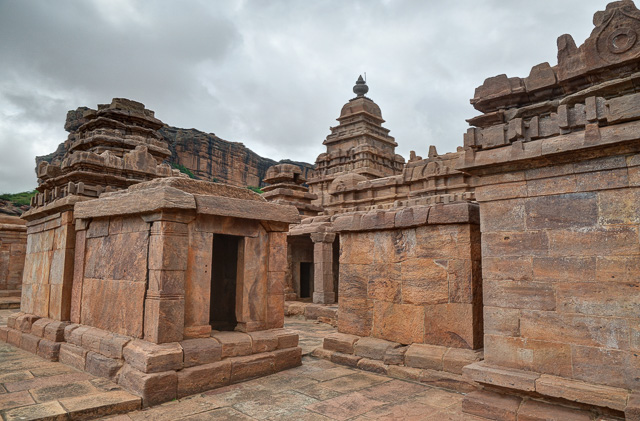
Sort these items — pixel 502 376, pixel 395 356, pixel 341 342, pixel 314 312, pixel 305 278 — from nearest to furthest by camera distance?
pixel 502 376
pixel 395 356
pixel 341 342
pixel 314 312
pixel 305 278

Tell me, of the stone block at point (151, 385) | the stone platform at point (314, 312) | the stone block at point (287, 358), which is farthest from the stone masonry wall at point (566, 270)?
the stone platform at point (314, 312)

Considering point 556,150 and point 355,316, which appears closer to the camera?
point 556,150

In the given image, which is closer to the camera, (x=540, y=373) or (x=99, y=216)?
(x=540, y=373)

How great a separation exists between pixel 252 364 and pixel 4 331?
5377 millimetres

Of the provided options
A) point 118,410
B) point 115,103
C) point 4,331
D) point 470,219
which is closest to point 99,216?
point 118,410

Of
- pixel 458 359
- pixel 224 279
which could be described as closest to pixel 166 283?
pixel 224 279

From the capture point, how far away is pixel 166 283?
16.1 ft

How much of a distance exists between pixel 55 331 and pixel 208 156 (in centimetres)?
3845

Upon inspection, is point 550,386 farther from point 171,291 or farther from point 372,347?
point 171,291

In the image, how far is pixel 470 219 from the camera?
17.0 feet

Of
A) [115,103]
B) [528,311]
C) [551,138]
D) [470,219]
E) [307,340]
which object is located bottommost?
[307,340]

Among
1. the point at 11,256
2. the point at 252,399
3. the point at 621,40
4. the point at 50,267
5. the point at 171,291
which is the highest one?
the point at 621,40

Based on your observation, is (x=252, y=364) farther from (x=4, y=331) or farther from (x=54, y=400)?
(x=4, y=331)

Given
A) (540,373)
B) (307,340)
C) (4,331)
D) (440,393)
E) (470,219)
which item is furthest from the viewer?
(307,340)
